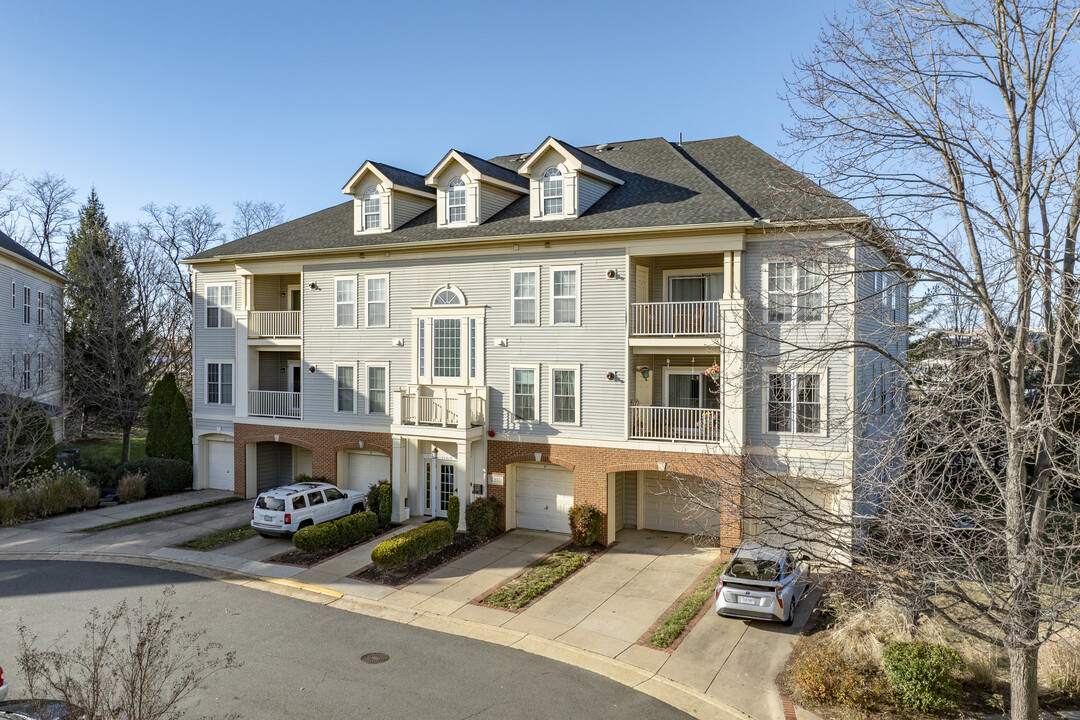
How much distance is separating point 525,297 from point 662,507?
7784 mm

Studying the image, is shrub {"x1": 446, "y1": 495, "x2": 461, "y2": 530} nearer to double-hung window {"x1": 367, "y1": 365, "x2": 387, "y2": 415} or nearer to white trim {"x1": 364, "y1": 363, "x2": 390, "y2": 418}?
white trim {"x1": 364, "y1": 363, "x2": 390, "y2": 418}

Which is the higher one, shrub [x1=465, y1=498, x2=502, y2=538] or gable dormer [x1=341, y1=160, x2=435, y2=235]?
gable dormer [x1=341, y1=160, x2=435, y2=235]

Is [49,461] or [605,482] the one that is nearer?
[605,482]

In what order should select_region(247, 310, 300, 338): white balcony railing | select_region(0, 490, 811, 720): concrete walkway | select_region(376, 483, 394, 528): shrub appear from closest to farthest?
select_region(0, 490, 811, 720): concrete walkway → select_region(376, 483, 394, 528): shrub → select_region(247, 310, 300, 338): white balcony railing

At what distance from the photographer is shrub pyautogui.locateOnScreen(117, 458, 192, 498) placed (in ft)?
90.9

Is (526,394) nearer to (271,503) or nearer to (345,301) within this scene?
(345,301)

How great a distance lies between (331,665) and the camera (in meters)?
13.2

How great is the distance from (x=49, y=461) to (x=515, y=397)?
18.5 meters

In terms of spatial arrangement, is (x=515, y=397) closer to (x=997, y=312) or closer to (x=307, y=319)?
(x=307, y=319)

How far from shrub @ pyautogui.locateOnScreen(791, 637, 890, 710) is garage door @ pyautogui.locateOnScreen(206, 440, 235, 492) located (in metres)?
23.3

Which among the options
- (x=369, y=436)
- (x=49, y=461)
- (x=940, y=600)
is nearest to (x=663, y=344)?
(x=940, y=600)

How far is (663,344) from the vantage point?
20.3 m

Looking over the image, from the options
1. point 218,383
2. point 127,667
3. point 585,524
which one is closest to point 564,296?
point 585,524

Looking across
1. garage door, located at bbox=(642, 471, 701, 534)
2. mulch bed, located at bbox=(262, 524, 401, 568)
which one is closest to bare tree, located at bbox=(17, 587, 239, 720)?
mulch bed, located at bbox=(262, 524, 401, 568)
